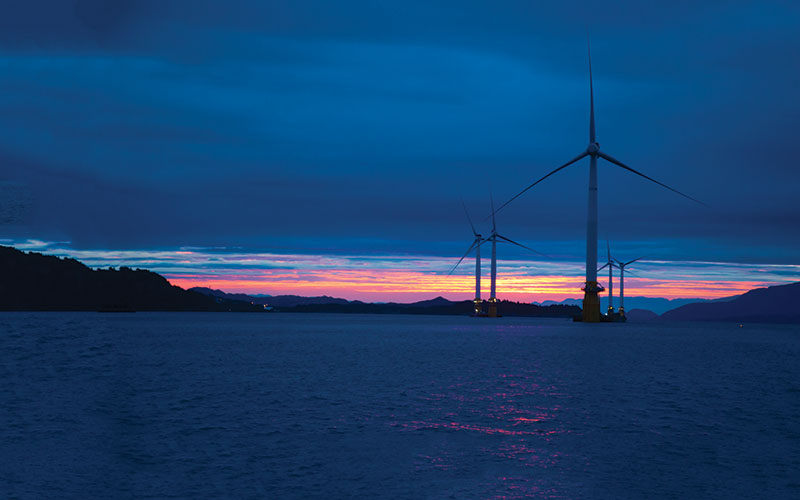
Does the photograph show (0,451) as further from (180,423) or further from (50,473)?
(180,423)

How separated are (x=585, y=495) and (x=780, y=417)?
25.7 metres

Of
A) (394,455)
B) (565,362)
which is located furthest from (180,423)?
(565,362)

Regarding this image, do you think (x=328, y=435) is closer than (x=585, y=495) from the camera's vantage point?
No

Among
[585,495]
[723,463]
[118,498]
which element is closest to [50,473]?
[118,498]

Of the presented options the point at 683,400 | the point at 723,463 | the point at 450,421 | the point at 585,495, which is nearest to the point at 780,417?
the point at 683,400

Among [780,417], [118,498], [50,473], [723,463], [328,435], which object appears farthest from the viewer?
[780,417]

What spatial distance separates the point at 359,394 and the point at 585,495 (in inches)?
1116

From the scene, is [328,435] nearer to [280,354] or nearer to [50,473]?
[50,473]

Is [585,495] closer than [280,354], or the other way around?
[585,495]

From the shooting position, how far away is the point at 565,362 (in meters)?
86.9

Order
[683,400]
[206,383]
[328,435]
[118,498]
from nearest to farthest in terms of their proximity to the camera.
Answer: [118,498] < [328,435] < [683,400] < [206,383]

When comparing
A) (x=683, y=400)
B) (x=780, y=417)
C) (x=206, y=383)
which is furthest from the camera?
(x=206, y=383)

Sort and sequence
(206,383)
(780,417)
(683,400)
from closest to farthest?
(780,417)
(683,400)
(206,383)

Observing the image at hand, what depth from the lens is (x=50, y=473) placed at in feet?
79.0
